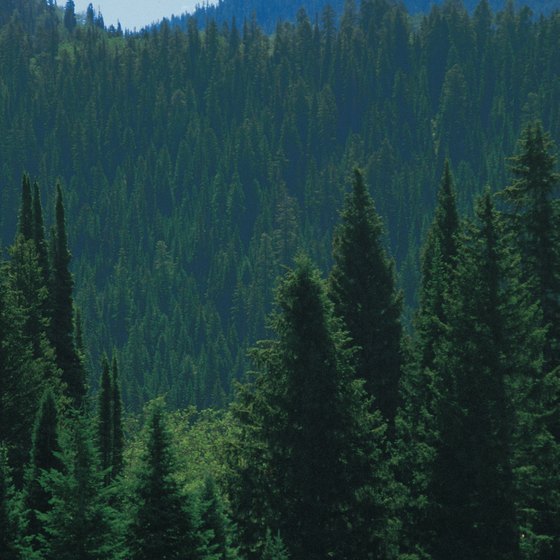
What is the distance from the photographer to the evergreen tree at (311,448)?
27.0 metres

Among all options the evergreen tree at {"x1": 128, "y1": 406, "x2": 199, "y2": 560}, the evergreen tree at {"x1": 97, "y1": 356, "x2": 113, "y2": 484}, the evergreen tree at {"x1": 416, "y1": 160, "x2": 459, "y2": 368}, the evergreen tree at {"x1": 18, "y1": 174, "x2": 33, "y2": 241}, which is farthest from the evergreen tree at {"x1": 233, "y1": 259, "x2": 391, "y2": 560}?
the evergreen tree at {"x1": 18, "y1": 174, "x2": 33, "y2": 241}

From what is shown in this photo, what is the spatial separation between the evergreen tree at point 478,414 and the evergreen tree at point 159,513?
8.46 meters

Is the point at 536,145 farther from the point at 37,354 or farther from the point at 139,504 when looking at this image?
the point at 37,354

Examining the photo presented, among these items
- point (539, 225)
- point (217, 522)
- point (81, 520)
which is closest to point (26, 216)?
point (539, 225)

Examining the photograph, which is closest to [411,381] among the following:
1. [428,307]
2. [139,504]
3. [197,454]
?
[428,307]

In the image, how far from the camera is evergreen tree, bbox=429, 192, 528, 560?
2709cm

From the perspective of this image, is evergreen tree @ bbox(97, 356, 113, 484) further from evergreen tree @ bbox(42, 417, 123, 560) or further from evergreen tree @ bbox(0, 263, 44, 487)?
evergreen tree @ bbox(42, 417, 123, 560)

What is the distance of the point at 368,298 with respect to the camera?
38.2m

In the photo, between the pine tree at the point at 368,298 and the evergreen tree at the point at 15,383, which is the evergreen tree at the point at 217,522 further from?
the evergreen tree at the point at 15,383

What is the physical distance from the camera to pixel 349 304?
38.2 m

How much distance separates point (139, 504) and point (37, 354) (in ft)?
93.6

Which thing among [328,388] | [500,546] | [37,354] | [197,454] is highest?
[197,454]

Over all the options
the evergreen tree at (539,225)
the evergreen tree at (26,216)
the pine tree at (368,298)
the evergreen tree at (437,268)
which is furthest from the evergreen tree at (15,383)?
the evergreen tree at (26,216)

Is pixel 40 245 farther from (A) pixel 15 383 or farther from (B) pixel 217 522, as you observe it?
(B) pixel 217 522
